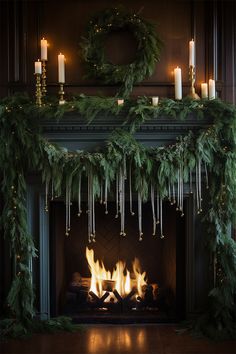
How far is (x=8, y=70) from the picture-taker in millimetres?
3637

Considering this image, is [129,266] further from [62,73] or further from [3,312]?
[62,73]

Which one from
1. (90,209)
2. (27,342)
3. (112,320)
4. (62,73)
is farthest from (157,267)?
(62,73)

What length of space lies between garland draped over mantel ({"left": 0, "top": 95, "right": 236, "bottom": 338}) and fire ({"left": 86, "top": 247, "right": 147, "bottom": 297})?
0.60 meters

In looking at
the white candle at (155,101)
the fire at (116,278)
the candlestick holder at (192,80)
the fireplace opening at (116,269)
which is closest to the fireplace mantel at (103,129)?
the white candle at (155,101)

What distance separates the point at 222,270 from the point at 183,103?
1246 millimetres

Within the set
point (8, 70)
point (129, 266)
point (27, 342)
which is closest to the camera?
point (27, 342)

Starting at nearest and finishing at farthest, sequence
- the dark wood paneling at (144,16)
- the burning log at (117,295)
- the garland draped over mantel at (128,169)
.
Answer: the garland draped over mantel at (128,169) → the dark wood paneling at (144,16) → the burning log at (117,295)

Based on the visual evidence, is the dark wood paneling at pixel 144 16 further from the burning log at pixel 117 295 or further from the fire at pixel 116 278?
the burning log at pixel 117 295

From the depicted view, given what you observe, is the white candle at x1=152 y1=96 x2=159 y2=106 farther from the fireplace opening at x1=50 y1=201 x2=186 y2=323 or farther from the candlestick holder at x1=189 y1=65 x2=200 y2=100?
the fireplace opening at x1=50 y1=201 x2=186 y2=323

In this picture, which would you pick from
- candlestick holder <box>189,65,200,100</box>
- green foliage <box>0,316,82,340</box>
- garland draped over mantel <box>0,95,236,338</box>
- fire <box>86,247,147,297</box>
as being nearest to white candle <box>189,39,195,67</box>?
candlestick holder <box>189,65,200,100</box>

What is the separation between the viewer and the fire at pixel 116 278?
391 cm

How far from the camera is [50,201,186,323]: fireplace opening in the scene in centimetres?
373

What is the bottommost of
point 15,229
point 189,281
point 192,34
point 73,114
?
point 189,281

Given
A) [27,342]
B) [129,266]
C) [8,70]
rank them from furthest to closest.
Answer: [129,266] → [8,70] → [27,342]
